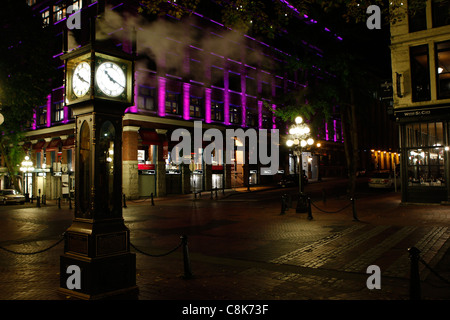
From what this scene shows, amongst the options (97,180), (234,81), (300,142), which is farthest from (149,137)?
(97,180)

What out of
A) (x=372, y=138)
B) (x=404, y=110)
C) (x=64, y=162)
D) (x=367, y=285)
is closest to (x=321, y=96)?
(x=404, y=110)

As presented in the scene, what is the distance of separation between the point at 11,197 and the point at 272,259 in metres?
28.4

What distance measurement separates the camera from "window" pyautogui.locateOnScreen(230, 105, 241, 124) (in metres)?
38.7

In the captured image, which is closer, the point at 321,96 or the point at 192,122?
the point at 321,96

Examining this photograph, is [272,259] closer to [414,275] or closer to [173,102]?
[414,275]

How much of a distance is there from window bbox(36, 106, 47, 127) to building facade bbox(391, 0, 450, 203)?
110 ft

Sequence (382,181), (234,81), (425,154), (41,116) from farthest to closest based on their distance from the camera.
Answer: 1. (234,81)
2. (41,116)
3. (382,181)
4. (425,154)

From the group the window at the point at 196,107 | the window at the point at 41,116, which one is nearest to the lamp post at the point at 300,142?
the window at the point at 196,107

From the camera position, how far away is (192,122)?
3362 cm

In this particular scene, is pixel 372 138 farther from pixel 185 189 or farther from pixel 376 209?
pixel 376 209

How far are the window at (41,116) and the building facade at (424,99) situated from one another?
33.5 metres

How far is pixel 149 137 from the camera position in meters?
29.8
